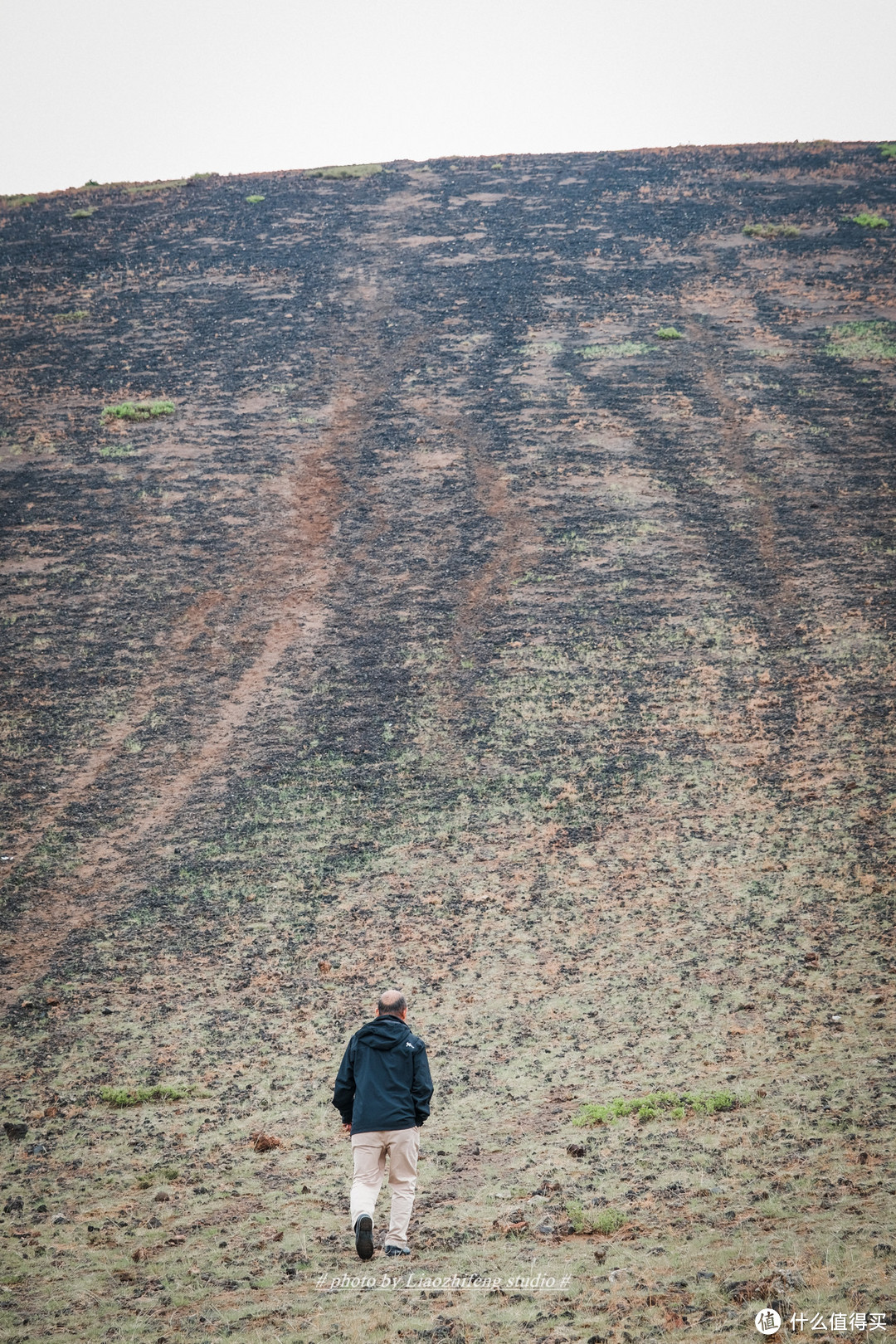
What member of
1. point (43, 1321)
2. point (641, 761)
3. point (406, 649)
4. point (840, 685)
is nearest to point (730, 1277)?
point (43, 1321)

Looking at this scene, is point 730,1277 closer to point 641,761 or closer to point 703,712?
point 641,761

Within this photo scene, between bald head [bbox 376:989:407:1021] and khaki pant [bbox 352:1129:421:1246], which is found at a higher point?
bald head [bbox 376:989:407:1021]

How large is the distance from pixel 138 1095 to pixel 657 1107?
15.6ft

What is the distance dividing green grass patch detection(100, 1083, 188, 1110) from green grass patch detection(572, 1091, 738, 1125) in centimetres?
372

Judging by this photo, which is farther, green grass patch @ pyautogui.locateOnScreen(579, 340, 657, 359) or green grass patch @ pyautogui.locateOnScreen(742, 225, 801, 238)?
green grass patch @ pyautogui.locateOnScreen(742, 225, 801, 238)

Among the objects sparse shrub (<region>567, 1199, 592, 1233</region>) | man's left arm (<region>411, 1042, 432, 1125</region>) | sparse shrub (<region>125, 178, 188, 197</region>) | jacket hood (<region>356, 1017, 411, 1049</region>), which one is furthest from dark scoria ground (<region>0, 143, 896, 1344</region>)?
sparse shrub (<region>125, 178, 188, 197</region>)

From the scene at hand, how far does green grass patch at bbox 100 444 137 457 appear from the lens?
23.4 m

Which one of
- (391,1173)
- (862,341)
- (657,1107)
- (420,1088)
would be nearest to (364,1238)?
(391,1173)

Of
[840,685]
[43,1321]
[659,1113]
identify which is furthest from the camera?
[840,685]

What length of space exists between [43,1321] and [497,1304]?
284 cm

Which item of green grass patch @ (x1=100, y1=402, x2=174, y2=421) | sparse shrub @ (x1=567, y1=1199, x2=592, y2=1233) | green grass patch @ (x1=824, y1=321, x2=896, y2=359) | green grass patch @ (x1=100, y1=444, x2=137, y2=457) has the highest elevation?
green grass patch @ (x1=824, y1=321, x2=896, y2=359)

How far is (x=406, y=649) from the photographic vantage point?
17.3m

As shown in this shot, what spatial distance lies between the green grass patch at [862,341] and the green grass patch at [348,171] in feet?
75.6

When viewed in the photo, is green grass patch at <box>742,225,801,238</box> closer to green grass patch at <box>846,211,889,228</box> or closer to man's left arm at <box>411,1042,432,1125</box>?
green grass patch at <box>846,211,889,228</box>
